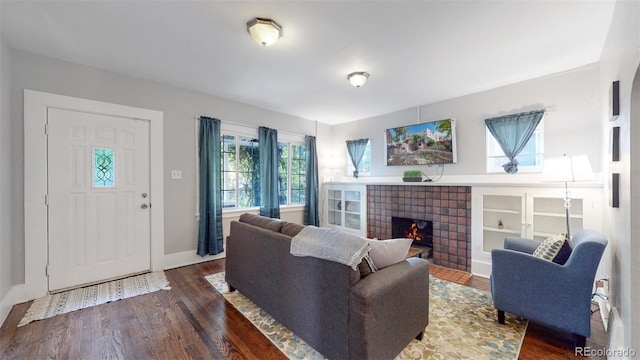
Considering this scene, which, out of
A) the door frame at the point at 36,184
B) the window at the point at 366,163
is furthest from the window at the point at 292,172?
the door frame at the point at 36,184

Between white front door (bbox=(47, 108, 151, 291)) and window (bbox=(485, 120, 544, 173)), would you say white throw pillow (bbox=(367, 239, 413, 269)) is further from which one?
white front door (bbox=(47, 108, 151, 291))

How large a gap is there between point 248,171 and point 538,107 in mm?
4184

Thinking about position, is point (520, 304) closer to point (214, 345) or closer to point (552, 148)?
point (552, 148)

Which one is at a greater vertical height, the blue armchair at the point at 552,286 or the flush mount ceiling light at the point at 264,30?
the flush mount ceiling light at the point at 264,30

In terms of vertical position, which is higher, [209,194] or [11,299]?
[209,194]

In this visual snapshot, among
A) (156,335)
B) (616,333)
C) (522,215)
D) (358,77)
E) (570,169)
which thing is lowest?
(156,335)

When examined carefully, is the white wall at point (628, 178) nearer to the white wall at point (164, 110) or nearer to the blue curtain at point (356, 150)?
the blue curtain at point (356, 150)

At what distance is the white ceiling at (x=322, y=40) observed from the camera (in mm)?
1896

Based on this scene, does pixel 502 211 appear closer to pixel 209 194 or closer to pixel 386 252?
pixel 386 252

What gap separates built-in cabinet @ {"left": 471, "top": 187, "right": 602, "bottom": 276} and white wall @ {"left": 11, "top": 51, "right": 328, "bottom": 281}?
142 inches

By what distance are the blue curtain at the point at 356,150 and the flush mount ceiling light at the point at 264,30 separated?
3195mm

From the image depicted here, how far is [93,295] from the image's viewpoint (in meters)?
2.64

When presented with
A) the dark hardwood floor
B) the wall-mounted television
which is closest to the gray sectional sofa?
the dark hardwood floor

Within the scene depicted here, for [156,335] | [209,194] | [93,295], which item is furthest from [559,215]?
[93,295]
